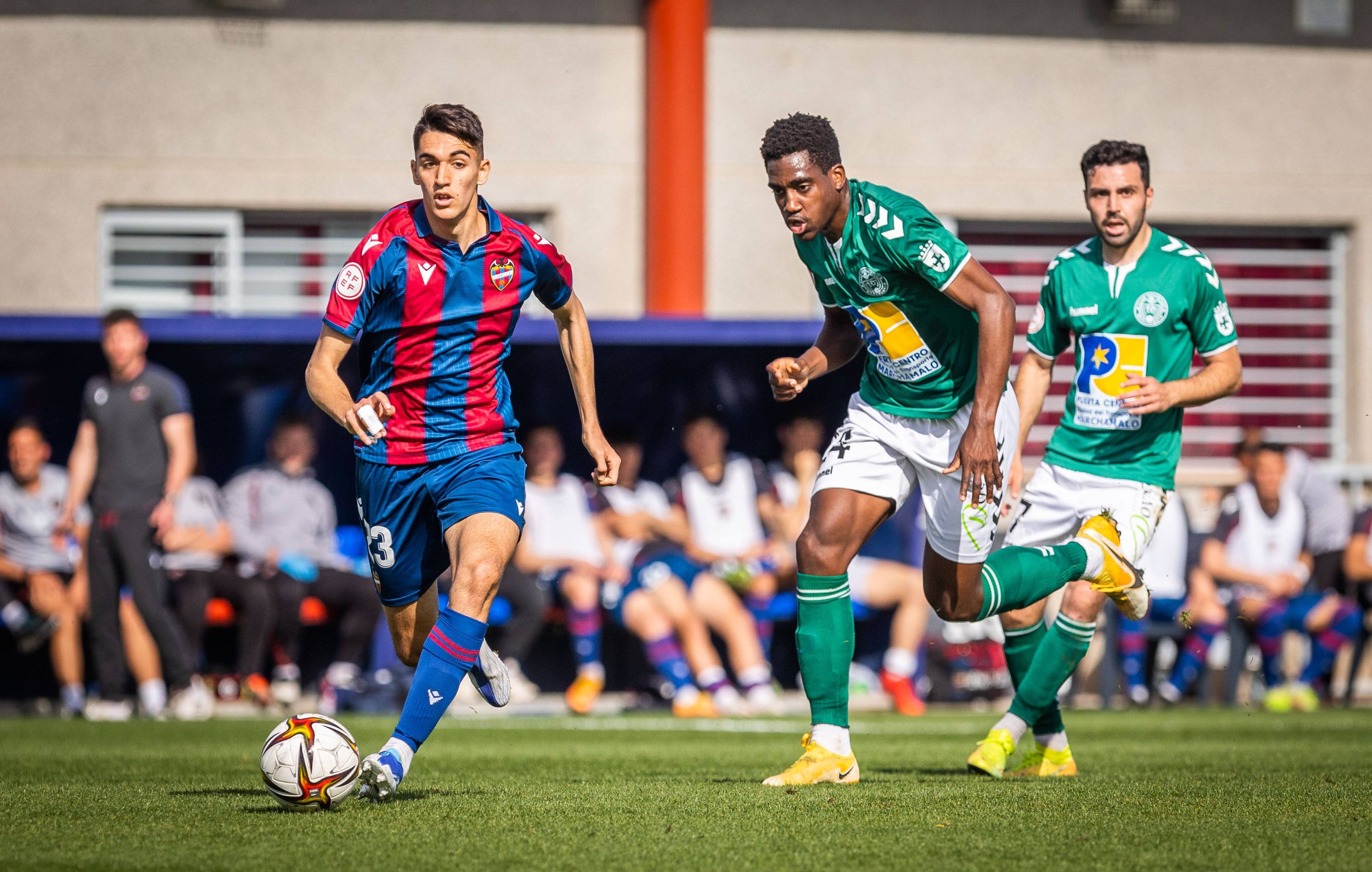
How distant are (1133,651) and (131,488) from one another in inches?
292

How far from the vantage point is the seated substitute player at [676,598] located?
1121cm

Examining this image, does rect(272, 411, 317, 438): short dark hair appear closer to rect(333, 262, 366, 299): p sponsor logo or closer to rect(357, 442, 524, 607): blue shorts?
rect(357, 442, 524, 607): blue shorts

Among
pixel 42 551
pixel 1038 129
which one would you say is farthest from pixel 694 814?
pixel 1038 129

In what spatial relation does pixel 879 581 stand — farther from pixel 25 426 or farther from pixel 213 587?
pixel 25 426

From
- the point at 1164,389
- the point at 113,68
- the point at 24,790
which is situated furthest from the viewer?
the point at 113,68

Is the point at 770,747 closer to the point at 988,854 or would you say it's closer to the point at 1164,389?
the point at 1164,389

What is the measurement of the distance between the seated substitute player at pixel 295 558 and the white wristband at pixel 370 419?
656cm

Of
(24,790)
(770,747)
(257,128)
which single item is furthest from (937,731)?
(257,128)

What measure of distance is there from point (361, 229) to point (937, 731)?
7819 mm

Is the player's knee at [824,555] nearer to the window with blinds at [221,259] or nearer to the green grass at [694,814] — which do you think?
the green grass at [694,814]

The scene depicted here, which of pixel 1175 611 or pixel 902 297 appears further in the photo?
pixel 1175 611

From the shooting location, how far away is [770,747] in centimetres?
796

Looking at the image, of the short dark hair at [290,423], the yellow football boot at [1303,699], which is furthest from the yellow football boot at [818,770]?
the yellow football boot at [1303,699]

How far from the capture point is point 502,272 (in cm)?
542
